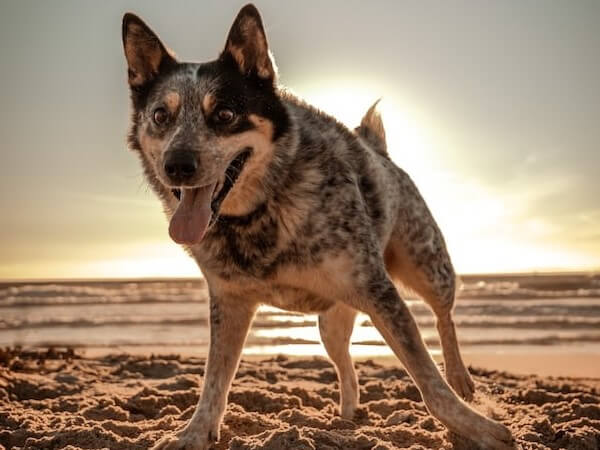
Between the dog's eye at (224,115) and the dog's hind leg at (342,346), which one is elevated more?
the dog's eye at (224,115)

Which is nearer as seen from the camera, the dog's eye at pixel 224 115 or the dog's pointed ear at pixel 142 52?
the dog's eye at pixel 224 115

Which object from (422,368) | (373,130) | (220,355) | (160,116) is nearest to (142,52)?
(160,116)

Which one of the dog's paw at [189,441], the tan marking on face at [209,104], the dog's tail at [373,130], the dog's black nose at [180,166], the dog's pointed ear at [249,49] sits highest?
the dog's tail at [373,130]

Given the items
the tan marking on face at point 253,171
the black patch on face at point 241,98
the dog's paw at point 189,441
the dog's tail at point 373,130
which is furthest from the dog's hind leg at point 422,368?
the dog's tail at point 373,130

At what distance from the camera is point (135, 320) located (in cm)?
1339

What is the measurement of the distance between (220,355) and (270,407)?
123cm

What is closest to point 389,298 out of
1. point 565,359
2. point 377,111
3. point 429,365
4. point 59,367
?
point 429,365

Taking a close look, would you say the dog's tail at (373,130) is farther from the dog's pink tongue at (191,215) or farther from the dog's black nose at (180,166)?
the dog's black nose at (180,166)

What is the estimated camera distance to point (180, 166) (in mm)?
2838

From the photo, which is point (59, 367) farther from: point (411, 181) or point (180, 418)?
point (411, 181)

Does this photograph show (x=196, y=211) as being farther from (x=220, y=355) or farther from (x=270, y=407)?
(x=270, y=407)

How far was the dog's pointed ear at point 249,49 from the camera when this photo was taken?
10.7 ft

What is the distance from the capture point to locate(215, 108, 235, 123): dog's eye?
3094 mm

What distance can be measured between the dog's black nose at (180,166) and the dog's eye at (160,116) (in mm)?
358
